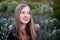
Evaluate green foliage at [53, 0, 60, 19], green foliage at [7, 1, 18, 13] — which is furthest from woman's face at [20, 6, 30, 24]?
green foliage at [53, 0, 60, 19]

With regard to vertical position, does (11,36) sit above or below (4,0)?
below

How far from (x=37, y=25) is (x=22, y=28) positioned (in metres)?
0.19

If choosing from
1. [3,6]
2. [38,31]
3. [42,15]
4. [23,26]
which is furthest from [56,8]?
[3,6]

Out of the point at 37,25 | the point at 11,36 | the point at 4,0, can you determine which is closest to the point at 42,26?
the point at 37,25

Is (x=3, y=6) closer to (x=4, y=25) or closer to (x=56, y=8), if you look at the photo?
(x=4, y=25)

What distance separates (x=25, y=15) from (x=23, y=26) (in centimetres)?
15

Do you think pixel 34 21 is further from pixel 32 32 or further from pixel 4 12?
pixel 4 12

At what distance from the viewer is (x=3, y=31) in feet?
7.66

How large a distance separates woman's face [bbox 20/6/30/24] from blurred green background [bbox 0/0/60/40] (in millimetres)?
78

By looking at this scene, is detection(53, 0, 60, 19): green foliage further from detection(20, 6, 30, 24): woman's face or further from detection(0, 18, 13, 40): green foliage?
detection(0, 18, 13, 40): green foliage

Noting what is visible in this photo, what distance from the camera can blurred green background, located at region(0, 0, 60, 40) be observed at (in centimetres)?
233

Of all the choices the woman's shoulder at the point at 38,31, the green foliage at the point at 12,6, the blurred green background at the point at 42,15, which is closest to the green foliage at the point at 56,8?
the blurred green background at the point at 42,15

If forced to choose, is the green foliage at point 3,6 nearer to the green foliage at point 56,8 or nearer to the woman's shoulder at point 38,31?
the woman's shoulder at point 38,31

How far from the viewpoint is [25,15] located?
7.40ft
